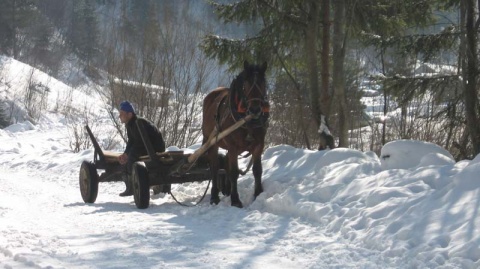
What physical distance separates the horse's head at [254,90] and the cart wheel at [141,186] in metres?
1.90

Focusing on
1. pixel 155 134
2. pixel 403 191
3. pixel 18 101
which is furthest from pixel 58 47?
pixel 403 191

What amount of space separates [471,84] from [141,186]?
5.43m

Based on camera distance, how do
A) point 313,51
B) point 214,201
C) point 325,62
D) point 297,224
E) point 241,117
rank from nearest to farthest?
point 297,224
point 241,117
point 214,201
point 313,51
point 325,62

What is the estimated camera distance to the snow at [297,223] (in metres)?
4.89

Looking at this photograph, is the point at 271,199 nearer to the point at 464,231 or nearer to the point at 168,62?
the point at 464,231

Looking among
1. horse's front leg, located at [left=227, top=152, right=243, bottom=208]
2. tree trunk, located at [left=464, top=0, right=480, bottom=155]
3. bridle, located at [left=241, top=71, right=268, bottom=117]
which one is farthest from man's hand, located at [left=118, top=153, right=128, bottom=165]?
tree trunk, located at [left=464, top=0, right=480, bottom=155]

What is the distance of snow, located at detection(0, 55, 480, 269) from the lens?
16.0ft

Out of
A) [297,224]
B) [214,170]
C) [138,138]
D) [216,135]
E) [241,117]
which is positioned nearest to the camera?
[297,224]

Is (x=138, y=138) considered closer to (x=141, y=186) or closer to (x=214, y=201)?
(x=141, y=186)

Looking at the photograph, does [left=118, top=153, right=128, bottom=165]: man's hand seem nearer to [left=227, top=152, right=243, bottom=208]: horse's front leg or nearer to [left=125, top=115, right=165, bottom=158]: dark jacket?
[left=125, top=115, right=165, bottom=158]: dark jacket

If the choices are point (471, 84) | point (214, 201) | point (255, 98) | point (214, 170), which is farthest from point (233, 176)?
point (471, 84)

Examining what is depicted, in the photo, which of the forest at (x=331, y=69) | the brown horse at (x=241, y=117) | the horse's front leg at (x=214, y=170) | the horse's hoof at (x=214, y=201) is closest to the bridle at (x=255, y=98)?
the brown horse at (x=241, y=117)

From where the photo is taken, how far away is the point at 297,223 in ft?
21.6

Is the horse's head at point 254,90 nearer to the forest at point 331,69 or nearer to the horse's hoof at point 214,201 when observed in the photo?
the horse's hoof at point 214,201
